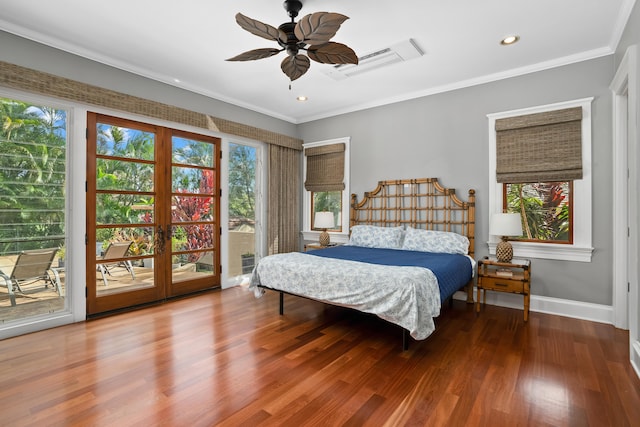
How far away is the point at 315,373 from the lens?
92.6 inches

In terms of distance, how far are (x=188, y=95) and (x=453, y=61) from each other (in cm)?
339

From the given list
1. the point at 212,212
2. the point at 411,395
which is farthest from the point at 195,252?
the point at 411,395

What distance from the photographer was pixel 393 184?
4.87 meters

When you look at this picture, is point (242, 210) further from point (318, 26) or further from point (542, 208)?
point (542, 208)

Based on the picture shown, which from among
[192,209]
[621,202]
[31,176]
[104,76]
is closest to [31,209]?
[31,176]

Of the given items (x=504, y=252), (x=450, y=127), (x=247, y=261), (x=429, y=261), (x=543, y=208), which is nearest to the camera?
(x=429, y=261)

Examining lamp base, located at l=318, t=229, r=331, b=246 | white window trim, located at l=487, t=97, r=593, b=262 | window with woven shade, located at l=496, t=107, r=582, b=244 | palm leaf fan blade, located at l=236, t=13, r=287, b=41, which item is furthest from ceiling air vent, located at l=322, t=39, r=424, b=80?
lamp base, located at l=318, t=229, r=331, b=246

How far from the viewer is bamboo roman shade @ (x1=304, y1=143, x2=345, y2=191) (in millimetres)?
5434

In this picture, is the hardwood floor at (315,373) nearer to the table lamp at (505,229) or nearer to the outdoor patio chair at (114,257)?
the outdoor patio chair at (114,257)

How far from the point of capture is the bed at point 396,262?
263cm

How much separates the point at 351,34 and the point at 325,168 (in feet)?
8.87

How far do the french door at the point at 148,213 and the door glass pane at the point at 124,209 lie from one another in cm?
1

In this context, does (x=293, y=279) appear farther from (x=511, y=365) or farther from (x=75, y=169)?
(x=75, y=169)

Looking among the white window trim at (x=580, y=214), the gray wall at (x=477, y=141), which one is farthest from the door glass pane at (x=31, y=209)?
the white window trim at (x=580, y=214)
